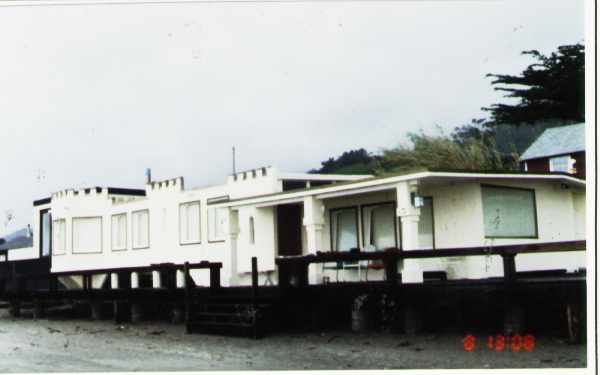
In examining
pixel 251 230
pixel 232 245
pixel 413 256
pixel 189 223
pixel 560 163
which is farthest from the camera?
pixel 560 163

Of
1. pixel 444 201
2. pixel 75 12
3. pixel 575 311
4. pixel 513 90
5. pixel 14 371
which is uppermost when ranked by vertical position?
pixel 513 90

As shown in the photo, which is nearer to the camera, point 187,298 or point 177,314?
point 187,298

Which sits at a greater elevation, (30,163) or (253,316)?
(30,163)

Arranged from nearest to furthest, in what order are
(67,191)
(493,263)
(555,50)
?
(493,263) → (67,191) → (555,50)

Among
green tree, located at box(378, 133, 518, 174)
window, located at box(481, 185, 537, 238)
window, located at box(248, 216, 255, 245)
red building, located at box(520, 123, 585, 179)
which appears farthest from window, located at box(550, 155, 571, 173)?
window, located at box(248, 216, 255, 245)

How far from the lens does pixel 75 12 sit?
11.3 metres

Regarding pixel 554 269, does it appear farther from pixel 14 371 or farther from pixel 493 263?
pixel 14 371

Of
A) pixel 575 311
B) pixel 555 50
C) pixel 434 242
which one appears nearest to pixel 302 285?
pixel 434 242

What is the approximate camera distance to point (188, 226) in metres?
24.2

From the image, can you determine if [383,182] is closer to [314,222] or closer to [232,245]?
[314,222]

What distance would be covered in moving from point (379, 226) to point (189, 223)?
7.74m

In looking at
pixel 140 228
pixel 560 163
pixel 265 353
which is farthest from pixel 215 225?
pixel 560 163

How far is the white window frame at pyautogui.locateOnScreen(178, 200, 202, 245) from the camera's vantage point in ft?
78.0

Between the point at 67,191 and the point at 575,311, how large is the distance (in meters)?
21.1
